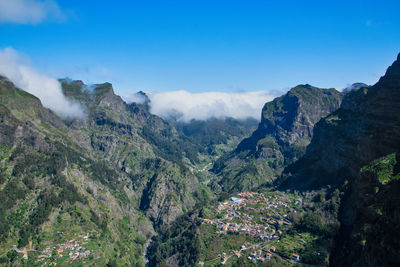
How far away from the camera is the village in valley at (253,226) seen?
435 feet

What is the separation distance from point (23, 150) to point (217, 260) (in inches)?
6552

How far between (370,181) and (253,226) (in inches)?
2944

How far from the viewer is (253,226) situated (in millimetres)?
159500

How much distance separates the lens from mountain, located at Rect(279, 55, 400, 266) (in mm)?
72375

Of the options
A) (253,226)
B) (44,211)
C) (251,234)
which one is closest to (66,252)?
(44,211)

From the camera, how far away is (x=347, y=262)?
103500mm

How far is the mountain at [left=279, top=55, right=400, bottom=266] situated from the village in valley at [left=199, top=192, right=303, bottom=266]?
1176 inches

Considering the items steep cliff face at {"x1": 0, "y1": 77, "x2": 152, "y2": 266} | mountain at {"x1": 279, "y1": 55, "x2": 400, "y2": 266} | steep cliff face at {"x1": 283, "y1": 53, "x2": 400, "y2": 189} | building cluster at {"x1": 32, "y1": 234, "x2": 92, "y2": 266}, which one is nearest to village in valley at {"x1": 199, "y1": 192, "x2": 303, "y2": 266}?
mountain at {"x1": 279, "y1": 55, "x2": 400, "y2": 266}

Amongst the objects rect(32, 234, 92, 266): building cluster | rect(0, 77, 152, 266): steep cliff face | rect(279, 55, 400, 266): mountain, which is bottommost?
rect(32, 234, 92, 266): building cluster

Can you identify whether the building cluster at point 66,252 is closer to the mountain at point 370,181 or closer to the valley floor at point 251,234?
the valley floor at point 251,234

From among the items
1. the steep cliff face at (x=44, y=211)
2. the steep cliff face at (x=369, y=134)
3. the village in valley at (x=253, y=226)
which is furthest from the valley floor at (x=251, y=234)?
the steep cliff face at (x=44, y=211)

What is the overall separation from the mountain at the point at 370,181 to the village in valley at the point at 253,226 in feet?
98.0

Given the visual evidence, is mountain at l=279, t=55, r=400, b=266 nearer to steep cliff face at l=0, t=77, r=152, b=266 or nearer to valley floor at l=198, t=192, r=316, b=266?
valley floor at l=198, t=192, r=316, b=266

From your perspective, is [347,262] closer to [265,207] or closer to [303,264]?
[303,264]
